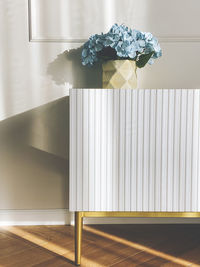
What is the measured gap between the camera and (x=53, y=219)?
120 cm

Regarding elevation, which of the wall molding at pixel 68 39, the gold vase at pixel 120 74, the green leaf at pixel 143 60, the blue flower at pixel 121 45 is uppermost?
the wall molding at pixel 68 39

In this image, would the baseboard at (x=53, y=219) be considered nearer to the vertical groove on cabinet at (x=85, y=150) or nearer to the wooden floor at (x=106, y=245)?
the wooden floor at (x=106, y=245)

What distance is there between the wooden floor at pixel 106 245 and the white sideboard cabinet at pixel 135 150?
6.8 inches

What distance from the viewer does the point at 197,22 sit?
1.14m

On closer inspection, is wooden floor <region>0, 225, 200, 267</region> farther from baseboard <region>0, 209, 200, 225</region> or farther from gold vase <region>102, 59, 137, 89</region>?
gold vase <region>102, 59, 137, 89</region>

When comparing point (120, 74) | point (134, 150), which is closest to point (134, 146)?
point (134, 150)

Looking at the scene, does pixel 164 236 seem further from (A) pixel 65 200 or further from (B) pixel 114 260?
(A) pixel 65 200

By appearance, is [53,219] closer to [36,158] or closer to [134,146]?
[36,158]

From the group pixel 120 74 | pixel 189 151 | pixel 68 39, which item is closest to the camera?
pixel 189 151

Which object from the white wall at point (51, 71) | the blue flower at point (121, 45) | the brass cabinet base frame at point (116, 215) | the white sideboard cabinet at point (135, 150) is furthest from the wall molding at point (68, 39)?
the brass cabinet base frame at point (116, 215)

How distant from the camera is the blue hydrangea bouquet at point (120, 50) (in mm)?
943

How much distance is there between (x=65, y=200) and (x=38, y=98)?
0.42 m

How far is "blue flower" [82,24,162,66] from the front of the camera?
0.94m

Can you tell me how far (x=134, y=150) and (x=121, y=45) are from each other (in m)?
0.34
